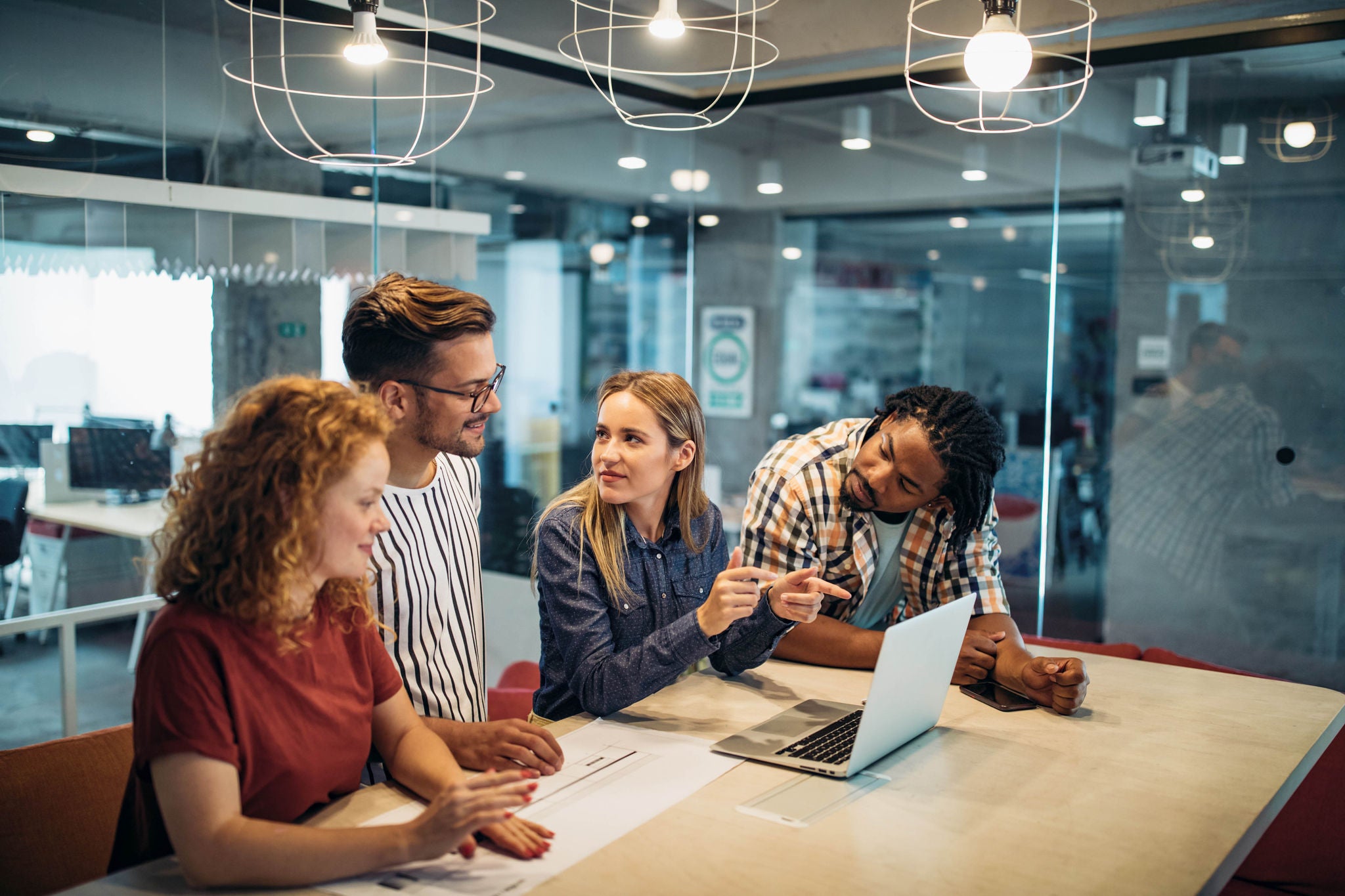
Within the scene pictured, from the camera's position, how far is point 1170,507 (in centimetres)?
419

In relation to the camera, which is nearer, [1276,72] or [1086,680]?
[1086,680]

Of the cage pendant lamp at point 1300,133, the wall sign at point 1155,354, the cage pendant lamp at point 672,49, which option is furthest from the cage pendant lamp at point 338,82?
the cage pendant lamp at point 1300,133

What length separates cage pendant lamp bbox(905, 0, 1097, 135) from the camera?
245cm

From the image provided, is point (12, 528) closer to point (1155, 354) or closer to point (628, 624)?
point (628, 624)

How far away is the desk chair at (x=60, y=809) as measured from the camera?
1.66m

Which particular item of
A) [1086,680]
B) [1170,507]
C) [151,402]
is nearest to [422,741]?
[1086,680]

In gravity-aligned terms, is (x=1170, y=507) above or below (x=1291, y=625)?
above

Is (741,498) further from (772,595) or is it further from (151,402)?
(772,595)

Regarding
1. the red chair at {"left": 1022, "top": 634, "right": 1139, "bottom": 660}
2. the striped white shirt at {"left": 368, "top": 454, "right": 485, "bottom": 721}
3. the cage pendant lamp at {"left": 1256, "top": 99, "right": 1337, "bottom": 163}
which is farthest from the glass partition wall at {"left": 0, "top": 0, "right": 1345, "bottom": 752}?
the striped white shirt at {"left": 368, "top": 454, "right": 485, "bottom": 721}

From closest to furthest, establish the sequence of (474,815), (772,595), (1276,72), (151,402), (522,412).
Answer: (474,815) → (772,595) → (151,402) → (1276,72) → (522,412)

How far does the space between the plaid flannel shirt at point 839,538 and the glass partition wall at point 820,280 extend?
1.70m

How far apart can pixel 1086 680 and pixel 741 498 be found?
11.4 feet

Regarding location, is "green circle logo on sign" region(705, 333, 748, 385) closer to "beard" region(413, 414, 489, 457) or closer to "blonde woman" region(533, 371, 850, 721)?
"blonde woman" region(533, 371, 850, 721)

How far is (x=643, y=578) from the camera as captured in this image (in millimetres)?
2100
